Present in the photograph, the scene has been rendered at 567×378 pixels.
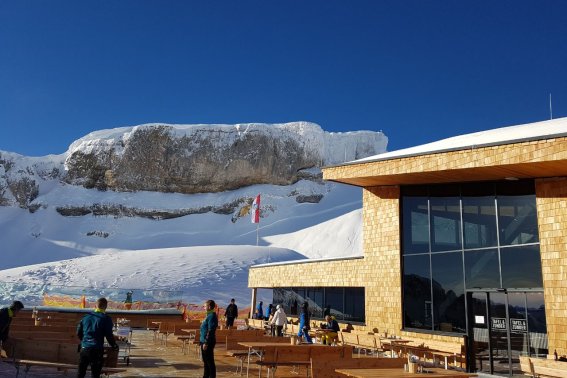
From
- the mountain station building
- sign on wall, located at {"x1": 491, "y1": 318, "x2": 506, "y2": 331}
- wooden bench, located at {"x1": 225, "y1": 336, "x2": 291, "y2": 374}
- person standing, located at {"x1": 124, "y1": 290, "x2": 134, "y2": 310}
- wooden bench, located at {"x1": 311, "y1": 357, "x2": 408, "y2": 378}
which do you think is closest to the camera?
wooden bench, located at {"x1": 311, "y1": 357, "x2": 408, "y2": 378}

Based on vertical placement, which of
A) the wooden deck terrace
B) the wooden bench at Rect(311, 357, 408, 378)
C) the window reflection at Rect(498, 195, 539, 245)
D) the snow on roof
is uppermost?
the snow on roof

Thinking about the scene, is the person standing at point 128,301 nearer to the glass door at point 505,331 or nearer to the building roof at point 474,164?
the building roof at point 474,164

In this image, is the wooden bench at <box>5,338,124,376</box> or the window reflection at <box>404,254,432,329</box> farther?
the window reflection at <box>404,254,432,329</box>

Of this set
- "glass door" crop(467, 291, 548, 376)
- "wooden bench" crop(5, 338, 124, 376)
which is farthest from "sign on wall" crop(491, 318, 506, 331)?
"wooden bench" crop(5, 338, 124, 376)

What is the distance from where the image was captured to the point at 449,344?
484 inches

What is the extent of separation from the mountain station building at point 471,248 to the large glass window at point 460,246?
0.03 m

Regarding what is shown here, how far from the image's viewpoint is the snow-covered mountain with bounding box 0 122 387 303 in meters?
64.2

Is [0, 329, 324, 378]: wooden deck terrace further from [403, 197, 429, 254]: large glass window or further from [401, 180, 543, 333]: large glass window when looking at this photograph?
[403, 197, 429, 254]: large glass window

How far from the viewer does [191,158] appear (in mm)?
86125

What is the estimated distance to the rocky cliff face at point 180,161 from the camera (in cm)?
8512

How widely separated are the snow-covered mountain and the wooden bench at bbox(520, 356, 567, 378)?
1527 inches

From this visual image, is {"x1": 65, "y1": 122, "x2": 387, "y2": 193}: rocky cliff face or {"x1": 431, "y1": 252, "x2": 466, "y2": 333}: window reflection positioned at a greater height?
{"x1": 65, "y1": 122, "x2": 387, "y2": 193}: rocky cliff face

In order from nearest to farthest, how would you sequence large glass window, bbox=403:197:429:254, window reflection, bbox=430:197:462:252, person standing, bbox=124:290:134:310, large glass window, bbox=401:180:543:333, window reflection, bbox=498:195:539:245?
1. window reflection, bbox=498:195:539:245
2. large glass window, bbox=401:180:543:333
3. window reflection, bbox=430:197:462:252
4. large glass window, bbox=403:197:429:254
5. person standing, bbox=124:290:134:310

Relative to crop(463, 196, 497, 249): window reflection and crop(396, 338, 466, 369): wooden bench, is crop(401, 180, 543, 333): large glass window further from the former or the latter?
crop(396, 338, 466, 369): wooden bench
